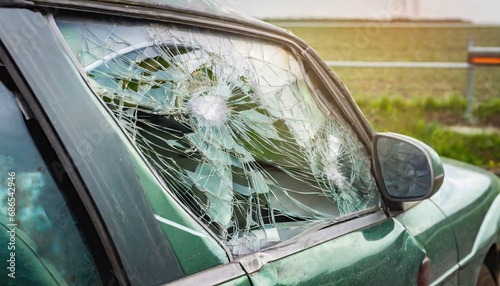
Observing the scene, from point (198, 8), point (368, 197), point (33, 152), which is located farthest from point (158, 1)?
point (368, 197)

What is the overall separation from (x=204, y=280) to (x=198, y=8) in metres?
0.75

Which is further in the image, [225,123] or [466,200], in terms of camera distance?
[466,200]

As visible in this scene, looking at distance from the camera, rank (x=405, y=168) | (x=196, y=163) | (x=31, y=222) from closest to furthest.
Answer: (x=31, y=222)
(x=196, y=163)
(x=405, y=168)

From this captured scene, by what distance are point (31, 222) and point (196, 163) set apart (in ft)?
1.74

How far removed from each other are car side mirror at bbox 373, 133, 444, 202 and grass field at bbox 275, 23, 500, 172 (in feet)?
17.4

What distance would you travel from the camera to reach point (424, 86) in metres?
13.4

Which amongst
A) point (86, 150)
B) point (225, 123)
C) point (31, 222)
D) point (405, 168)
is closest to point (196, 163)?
point (225, 123)

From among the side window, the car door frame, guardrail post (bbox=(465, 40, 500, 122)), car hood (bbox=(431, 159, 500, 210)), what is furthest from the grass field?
the side window

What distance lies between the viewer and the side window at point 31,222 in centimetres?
132

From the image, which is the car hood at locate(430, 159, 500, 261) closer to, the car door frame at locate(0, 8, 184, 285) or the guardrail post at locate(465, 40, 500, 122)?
the car door frame at locate(0, 8, 184, 285)

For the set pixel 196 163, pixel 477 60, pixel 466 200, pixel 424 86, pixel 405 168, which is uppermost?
pixel 196 163

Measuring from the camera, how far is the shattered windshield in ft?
5.43

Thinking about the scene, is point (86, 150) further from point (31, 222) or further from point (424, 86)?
point (424, 86)

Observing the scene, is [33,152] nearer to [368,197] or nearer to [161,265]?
A: [161,265]
